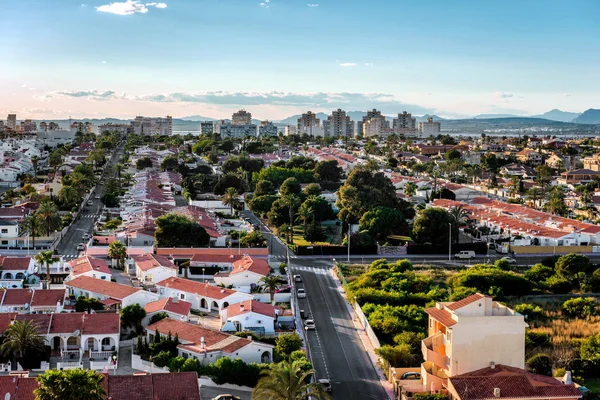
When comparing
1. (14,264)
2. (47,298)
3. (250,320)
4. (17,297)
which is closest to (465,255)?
(250,320)

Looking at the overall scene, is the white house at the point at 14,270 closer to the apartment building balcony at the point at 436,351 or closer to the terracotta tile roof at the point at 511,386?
the apartment building balcony at the point at 436,351

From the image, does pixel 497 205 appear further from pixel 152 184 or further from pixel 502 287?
pixel 152 184

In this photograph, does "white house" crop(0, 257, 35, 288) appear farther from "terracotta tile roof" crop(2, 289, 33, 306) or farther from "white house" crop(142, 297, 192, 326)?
"white house" crop(142, 297, 192, 326)

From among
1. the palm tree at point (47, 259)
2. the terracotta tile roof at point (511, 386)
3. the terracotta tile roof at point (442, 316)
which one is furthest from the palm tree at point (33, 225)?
the terracotta tile roof at point (511, 386)

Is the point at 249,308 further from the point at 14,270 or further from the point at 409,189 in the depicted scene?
the point at 409,189

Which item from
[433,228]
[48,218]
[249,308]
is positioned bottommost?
[249,308]

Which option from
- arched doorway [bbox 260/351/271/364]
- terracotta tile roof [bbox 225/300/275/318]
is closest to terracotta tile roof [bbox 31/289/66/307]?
terracotta tile roof [bbox 225/300/275/318]
